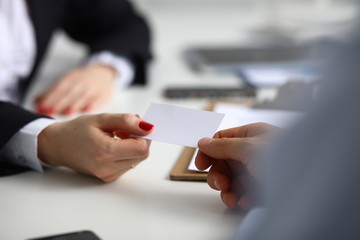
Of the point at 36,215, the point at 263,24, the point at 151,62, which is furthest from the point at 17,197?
the point at 263,24

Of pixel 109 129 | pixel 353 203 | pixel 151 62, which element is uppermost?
pixel 353 203

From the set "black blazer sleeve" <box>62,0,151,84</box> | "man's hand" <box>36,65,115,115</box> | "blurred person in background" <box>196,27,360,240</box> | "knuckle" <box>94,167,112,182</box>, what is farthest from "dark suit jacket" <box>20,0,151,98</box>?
"blurred person in background" <box>196,27,360,240</box>

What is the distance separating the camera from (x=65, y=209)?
55 cm

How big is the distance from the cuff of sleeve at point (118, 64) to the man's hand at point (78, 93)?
0.08 ft

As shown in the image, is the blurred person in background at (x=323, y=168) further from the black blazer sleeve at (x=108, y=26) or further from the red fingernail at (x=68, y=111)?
the black blazer sleeve at (x=108, y=26)

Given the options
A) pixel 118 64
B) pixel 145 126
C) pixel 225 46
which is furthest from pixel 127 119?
pixel 225 46

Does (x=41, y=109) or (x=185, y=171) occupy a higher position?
(x=185, y=171)

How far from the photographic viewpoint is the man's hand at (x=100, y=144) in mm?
568

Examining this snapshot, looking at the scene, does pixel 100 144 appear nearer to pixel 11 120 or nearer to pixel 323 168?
pixel 11 120

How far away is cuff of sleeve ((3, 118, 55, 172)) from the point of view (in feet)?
2.11

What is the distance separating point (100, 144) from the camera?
0.58 metres

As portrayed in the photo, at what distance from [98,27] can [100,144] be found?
0.75 m

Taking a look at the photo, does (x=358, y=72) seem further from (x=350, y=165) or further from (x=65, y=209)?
(x=65, y=209)

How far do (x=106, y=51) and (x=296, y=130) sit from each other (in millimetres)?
853
